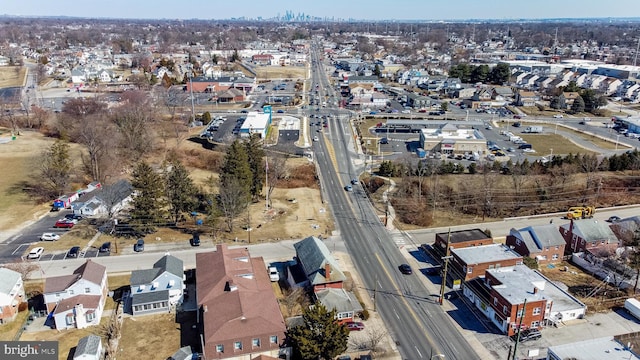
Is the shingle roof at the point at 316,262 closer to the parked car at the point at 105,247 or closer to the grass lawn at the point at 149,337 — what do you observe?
the grass lawn at the point at 149,337

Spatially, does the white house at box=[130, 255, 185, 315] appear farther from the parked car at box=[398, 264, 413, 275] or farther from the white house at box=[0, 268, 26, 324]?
the parked car at box=[398, 264, 413, 275]

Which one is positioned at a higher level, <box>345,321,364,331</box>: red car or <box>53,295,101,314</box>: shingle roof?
<box>53,295,101,314</box>: shingle roof

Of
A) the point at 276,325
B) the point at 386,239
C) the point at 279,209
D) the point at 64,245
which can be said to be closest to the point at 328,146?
the point at 279,209

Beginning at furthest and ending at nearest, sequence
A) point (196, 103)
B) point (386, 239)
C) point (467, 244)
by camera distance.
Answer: point (196, 103) → point (386, 239) → point (467, 244)

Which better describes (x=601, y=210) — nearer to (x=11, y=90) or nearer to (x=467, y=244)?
(x=467, y=244)

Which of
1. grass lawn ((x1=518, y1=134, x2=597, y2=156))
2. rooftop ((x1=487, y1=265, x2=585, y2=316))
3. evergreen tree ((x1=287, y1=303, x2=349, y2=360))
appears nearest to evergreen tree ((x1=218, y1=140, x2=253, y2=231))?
evergreen tree ((x1=287, y1=303, x2=349, y2=360))

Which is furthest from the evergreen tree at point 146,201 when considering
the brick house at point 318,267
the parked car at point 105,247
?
the brick house at point 318,267

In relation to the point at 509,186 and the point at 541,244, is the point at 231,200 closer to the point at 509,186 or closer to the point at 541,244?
the point at 541,244
